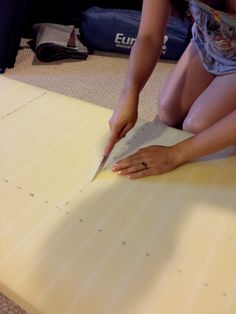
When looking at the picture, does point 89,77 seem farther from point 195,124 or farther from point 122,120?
point 122,120

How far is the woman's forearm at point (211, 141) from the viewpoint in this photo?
72 centimetres

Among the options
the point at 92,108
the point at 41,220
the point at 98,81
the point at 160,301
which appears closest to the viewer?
the point at 160,301

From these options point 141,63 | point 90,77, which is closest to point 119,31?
point 90,77

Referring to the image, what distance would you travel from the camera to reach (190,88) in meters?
1.09

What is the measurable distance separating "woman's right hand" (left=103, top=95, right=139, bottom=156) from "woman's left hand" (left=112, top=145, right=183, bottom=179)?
0.05 meters

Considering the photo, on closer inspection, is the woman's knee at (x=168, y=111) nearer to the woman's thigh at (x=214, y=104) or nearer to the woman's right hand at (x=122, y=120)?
the woman's thigh at (x=214, y=104)

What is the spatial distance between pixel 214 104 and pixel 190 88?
17cm

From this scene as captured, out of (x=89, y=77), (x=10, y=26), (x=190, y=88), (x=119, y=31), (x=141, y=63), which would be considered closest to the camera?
(x=141, y=63)

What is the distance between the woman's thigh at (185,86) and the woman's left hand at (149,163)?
39cm

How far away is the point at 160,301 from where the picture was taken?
510mm

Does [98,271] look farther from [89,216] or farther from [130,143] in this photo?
[130,143]

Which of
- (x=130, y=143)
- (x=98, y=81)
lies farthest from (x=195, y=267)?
(x=98, y=81)

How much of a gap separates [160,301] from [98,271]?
4.2 inches

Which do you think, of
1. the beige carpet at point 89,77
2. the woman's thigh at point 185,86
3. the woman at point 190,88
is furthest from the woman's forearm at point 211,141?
the beige carpet at point 89,77
